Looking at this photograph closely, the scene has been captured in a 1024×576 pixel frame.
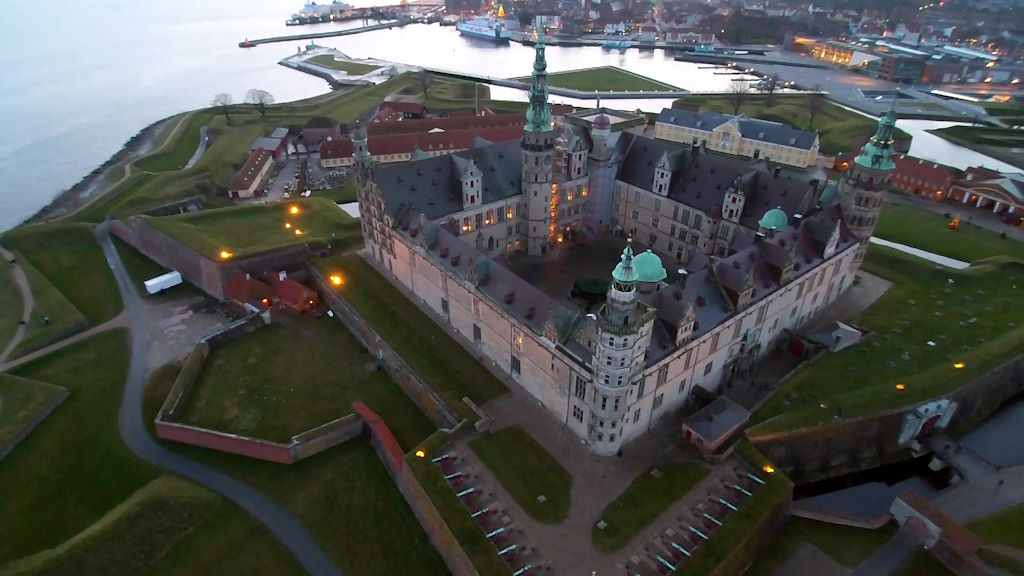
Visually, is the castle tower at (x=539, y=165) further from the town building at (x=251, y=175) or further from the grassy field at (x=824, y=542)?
the town building at (x=251, y=175)

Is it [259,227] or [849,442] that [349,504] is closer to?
[849,442]

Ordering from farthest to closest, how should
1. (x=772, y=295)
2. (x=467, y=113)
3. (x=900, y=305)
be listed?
(x=467, y=113) → (x=900, y=305) → (x=772, y=295)

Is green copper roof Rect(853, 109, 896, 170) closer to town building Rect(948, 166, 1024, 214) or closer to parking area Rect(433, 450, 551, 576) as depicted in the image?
town building Rect(948, 166, 1024, 214)

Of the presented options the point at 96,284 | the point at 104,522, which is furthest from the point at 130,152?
the point at 104,522

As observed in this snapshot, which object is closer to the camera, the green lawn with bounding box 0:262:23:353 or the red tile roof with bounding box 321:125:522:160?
the green lawn with bounding box 0:262:23:353

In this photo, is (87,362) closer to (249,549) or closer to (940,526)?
(249,549)

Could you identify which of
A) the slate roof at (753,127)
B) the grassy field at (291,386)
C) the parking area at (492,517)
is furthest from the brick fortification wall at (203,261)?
the slate roof at (753,127)

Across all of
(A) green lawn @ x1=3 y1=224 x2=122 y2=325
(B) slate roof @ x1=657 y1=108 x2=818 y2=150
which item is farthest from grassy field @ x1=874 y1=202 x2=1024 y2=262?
(A) green lawn @ x1=3 y1=224 x2=122 y2=325
